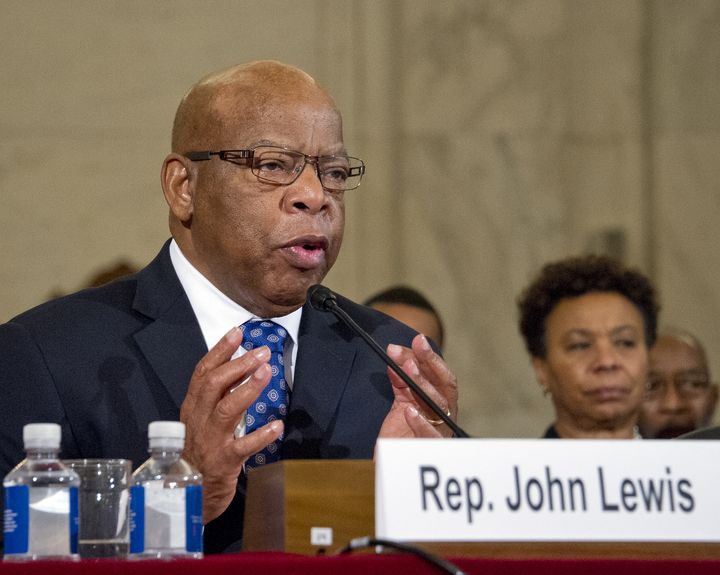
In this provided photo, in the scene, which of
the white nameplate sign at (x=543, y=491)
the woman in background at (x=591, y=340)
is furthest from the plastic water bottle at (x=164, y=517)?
the woman in background at (x=591, y=340)

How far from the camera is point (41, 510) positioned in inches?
75.4

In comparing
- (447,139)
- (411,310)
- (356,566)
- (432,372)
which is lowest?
(356,566)

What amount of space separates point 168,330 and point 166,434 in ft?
2.96

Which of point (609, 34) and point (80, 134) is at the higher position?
point (609, 34)

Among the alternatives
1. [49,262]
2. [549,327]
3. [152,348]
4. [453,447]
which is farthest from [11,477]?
[49,262]

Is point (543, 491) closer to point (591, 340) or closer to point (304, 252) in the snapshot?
point (304, 252)

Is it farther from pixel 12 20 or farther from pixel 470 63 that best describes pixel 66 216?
pixel 470 63

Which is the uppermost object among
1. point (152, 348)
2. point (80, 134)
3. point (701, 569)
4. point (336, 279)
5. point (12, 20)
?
point (12, 20)

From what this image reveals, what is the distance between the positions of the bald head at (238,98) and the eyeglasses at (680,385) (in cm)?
246

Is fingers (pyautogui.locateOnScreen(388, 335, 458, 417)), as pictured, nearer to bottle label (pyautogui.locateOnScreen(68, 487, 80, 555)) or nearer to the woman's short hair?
bottle label (pyautogui.locateOnScreen(68, 487, 80, 555))

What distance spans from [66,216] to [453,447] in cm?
379

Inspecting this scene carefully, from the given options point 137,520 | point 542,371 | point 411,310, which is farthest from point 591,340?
point 137,520

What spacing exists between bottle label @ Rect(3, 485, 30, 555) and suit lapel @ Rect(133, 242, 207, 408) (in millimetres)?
901

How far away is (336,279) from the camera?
5621 mm
